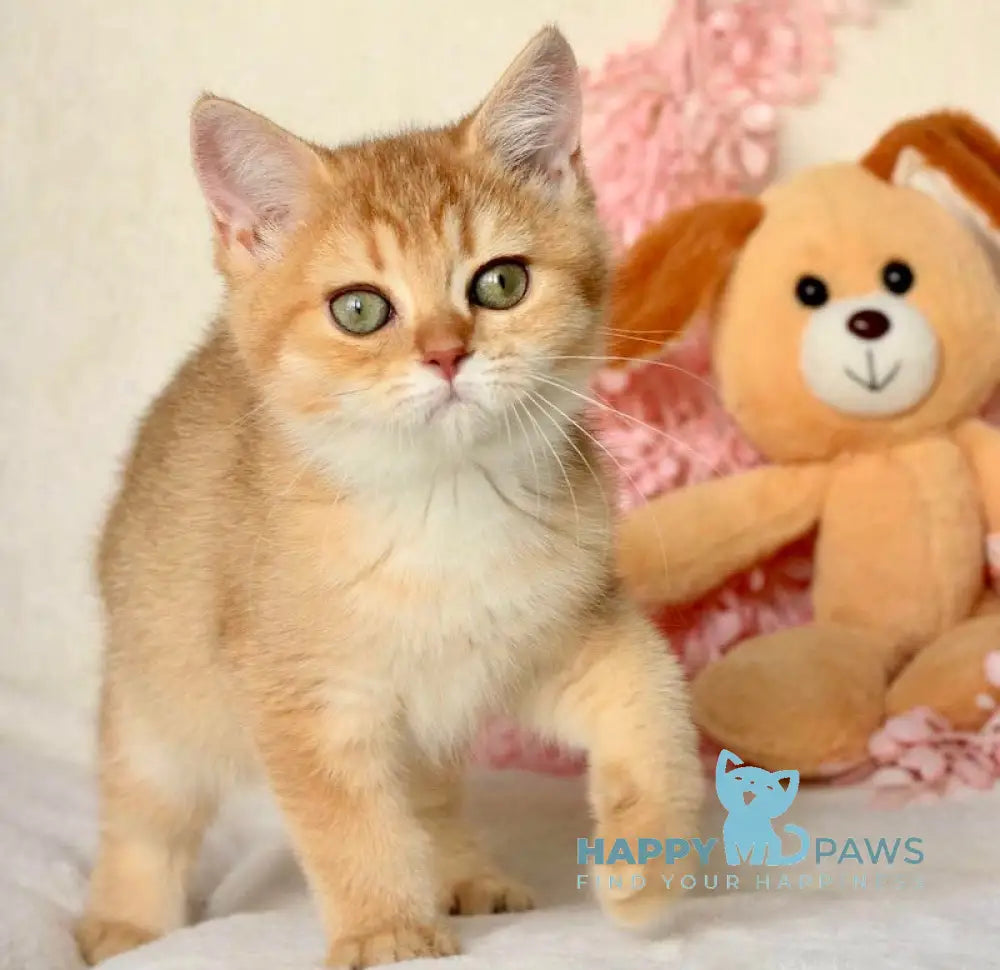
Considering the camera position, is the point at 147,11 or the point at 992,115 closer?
the point at 992,115

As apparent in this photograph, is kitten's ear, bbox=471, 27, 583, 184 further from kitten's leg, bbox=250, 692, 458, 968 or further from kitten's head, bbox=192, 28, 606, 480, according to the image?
Answer: kitten's leg, bbox=250, 692, 458, 968

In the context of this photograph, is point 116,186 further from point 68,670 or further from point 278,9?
point 68,670

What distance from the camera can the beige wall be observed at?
72.2 inches

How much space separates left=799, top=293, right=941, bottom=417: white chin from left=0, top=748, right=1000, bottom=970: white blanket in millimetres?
433

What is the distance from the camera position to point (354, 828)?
953mm

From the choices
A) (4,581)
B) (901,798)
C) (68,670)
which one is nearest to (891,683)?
(901,798)

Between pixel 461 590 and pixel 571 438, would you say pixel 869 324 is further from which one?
pixel 461 590

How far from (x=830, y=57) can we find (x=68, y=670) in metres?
1.30

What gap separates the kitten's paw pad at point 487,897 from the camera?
44.9 inches

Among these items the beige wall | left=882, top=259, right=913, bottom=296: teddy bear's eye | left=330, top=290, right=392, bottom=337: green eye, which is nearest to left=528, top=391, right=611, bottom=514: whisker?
left=330, top=290, right=392, bottom=337: green eye

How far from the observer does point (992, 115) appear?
1.73m

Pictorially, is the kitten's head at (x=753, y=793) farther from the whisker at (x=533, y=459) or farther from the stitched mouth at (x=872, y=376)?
the stitched mouth at (x=872, y=376)

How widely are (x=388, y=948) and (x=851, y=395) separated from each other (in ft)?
2.73

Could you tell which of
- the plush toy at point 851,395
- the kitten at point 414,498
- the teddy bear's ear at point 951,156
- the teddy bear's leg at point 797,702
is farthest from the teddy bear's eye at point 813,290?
the kitten at point 414,498
